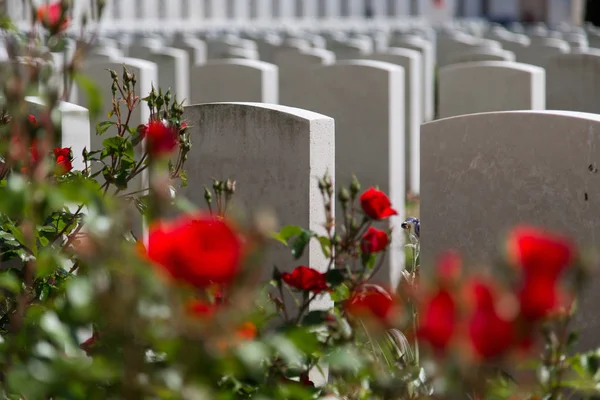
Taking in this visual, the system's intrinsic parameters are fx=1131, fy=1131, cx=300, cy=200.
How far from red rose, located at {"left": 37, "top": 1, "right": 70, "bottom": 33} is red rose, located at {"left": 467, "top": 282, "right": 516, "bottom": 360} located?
84 centimetres

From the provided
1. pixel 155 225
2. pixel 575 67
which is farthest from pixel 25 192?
pixel 575 67

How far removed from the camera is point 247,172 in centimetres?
326

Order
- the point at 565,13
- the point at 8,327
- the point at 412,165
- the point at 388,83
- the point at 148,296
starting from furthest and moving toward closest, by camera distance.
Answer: the point at 565,13 → the point at 412,165 → the point at 388,83 → the point at 8,327 → the point at 148,296

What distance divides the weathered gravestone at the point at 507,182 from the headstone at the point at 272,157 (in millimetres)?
297

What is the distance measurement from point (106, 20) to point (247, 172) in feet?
59.3

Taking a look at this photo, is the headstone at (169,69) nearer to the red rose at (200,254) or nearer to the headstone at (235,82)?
the headstone at (235,82)

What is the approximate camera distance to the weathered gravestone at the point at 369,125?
5031mm

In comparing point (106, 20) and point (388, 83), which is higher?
point (388, 83)

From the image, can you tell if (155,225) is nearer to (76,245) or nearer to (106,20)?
(76,245)

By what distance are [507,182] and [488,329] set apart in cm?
186

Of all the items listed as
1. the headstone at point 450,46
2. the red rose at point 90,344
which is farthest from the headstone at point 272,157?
the headstone at point 450,46

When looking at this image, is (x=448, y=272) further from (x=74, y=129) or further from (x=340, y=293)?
(x=74, y=129)

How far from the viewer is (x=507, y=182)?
9.66 ft

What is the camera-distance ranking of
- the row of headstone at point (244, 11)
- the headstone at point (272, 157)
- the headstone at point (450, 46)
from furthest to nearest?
the row of headstone at point (244, 11)
the headstone at point (450, 46)
the headstone at point (272, 157)
